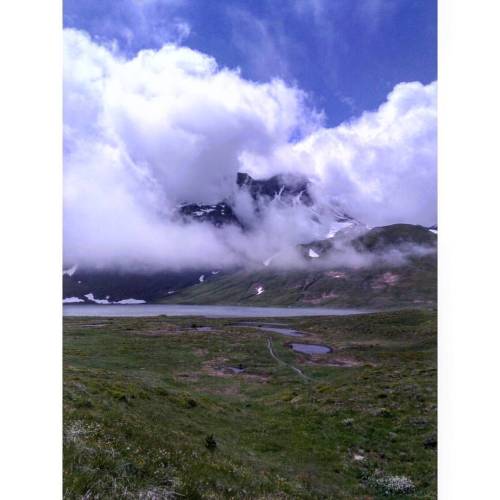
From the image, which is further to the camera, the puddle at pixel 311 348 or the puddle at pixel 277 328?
the puddle at pixel 277 328

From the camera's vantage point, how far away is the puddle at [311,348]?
13.7 m

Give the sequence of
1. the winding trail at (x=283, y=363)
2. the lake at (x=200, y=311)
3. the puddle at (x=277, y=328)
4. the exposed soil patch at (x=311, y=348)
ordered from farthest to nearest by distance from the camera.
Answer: the puddle at (x=277, y=328) < the lake at (x=200, y=311) < the exposed soil patch at (x=311, y=348) < the winding trail at (x=283, y=363)

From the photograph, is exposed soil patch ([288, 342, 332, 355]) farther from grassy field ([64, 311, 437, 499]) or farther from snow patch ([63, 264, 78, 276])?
snow patch ([63, 264, 78, 276])

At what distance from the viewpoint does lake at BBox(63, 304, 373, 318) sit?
1523cm

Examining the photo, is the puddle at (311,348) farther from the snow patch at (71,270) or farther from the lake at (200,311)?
the snow patch at (71,270)

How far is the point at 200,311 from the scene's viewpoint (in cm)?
2841

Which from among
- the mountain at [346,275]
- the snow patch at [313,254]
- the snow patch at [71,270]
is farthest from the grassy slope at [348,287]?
the snow patch at [71,270]

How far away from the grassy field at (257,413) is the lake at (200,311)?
24.7 inches

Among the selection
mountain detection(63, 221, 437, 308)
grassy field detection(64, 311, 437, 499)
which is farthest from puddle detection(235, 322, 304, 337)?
mountain detection(63, 221, 437, 308)

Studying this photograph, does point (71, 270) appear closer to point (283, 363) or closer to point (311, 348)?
point (283, 363)

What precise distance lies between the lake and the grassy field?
0.63m
